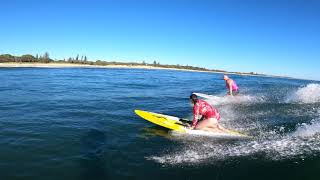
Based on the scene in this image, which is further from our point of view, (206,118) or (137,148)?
(206,118)

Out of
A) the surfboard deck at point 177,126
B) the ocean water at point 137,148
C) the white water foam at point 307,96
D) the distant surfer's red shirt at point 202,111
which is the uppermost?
the distant surfer's red shirt at point 202,111

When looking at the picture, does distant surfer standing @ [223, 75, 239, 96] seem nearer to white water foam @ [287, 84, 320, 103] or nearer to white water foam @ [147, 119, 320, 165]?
white water foam @ [287, 84, 320, 103]

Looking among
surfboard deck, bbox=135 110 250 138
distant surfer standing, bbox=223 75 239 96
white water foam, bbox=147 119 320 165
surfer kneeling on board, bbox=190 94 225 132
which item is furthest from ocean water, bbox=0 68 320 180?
distant surfer standing, bbox=223 75 239 96

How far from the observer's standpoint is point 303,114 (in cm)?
2036

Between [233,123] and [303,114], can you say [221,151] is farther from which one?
[303,114]

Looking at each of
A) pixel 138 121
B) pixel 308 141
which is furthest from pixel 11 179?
pixel 308 141

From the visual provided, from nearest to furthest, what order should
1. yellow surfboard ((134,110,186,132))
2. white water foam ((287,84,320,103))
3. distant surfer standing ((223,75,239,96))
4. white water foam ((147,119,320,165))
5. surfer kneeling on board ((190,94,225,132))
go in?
white water foam ((147,119,320,165)), surfer kneeling on board ((190,94,225,132)), yellow surfboard ((134,110,186,132)), distant surfer standing ((223,75,239,96)), white water foam ((287,84,320,103))

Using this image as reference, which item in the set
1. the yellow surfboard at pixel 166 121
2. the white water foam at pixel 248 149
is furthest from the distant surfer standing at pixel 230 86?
the white water foam at pixel 248 149

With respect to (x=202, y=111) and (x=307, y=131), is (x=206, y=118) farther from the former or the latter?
(x=307, y=131)

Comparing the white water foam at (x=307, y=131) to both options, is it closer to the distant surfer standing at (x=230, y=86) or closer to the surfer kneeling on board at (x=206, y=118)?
the surfer kneeling on board at (x=206, y=118)

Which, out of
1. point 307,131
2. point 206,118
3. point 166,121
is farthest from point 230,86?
point 206,118

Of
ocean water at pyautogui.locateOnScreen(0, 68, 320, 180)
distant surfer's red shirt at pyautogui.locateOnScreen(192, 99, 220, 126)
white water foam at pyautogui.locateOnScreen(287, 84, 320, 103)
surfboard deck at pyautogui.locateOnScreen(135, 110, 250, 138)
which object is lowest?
ocean water at pyautogui.locateOnScreen(0, 68, 320, 180)

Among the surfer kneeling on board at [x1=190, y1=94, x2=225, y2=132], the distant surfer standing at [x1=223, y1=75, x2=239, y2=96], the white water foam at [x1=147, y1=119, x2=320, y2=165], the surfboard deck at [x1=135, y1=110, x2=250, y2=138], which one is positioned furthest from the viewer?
the distant surfer standing at [x1=223, y1=75, x2=239, y2=96]

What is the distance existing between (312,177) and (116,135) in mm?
8307
